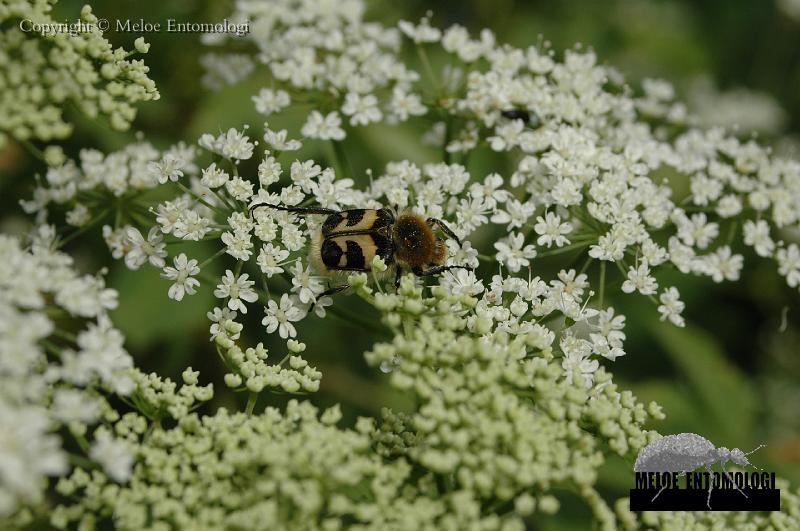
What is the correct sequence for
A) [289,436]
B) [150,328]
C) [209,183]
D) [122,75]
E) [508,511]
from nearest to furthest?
[289,436]
[508,511]
[122,75]
[209,183]
[150,328]

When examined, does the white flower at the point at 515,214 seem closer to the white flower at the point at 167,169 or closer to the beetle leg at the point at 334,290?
the beetle leg at the point at 334,290

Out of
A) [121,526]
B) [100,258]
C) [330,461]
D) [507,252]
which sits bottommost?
[121,526]

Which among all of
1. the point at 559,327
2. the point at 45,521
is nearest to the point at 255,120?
the point at 559,327

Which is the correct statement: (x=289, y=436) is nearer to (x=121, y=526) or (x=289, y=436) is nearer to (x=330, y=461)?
(x=330, y=461)

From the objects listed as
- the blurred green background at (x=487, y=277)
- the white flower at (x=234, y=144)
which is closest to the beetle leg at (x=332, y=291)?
the blurred green background at (x=487, y=277)

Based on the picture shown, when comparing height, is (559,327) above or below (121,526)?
above

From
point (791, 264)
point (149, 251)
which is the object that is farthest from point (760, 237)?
point (149, 251)

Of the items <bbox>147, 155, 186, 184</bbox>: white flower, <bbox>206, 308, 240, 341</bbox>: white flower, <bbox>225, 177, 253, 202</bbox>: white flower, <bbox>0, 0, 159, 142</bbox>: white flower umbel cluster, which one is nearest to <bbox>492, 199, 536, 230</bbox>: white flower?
<bbox>225, 177, 253, 202</bbox>: white flower
